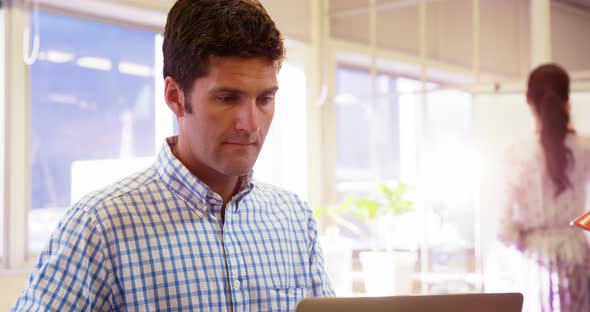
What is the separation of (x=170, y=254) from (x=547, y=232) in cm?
307

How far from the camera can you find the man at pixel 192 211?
1032 mm

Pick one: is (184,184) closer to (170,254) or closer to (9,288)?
(170,254)

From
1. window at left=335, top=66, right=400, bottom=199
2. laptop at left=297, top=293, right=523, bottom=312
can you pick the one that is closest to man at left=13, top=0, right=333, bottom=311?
laptop at left=297, top=293, right=523, bottom=312

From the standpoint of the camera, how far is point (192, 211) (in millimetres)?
1148

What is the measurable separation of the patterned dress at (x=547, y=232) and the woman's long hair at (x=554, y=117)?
0.10 ft

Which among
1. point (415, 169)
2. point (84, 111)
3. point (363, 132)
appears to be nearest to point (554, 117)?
point (415, 169)

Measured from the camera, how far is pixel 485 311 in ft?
2.93

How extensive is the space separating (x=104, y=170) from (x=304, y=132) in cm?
148

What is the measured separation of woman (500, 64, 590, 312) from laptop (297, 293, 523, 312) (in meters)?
3.01

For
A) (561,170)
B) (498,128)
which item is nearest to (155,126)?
(498,128)

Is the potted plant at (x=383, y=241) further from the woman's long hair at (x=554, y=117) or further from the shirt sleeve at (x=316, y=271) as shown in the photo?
the shirt sleeve at (x=316, y=271)

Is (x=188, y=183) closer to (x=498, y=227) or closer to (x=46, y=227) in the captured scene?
(x=46, y=227)

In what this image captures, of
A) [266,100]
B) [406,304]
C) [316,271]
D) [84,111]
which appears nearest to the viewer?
[406,304]

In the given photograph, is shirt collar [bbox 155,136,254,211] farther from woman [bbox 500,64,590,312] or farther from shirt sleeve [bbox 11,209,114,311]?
woman [bbox 500,64,590,312]
